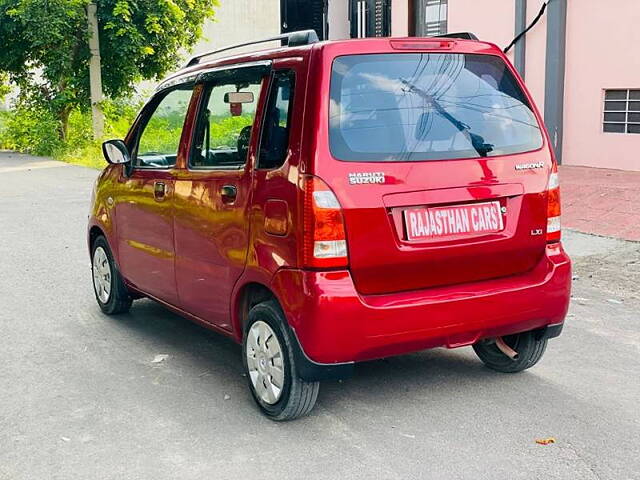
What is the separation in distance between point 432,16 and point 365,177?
13870 millimetres

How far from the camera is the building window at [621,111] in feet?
43.7

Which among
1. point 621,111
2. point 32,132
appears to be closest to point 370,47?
point 621,111

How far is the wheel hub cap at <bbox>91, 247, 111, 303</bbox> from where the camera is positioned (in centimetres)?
646

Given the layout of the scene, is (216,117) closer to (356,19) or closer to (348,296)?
(348,296)

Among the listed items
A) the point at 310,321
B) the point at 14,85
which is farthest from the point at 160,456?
the point at 14,85

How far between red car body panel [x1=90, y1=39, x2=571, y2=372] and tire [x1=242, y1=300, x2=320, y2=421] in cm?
15

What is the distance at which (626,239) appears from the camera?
882 cm

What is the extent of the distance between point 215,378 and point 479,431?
1658 millimetres

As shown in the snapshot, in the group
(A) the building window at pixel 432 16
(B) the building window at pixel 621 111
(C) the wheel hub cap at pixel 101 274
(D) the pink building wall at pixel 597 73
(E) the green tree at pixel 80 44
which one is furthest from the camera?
(E) the green tree at pixel 80 44

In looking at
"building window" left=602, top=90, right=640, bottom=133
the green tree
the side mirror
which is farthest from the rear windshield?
the green tree

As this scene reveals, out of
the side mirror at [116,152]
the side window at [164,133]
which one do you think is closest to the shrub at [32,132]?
the side mirror at [116,152]

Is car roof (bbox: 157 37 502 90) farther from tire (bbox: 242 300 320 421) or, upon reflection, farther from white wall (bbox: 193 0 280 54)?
white wall (bbox: 193 0 280 54)

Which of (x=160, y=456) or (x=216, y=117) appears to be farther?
(x=216, y=117)

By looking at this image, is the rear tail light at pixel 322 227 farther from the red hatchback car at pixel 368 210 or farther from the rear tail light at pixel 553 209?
the rear tail light at pixel 553 209
